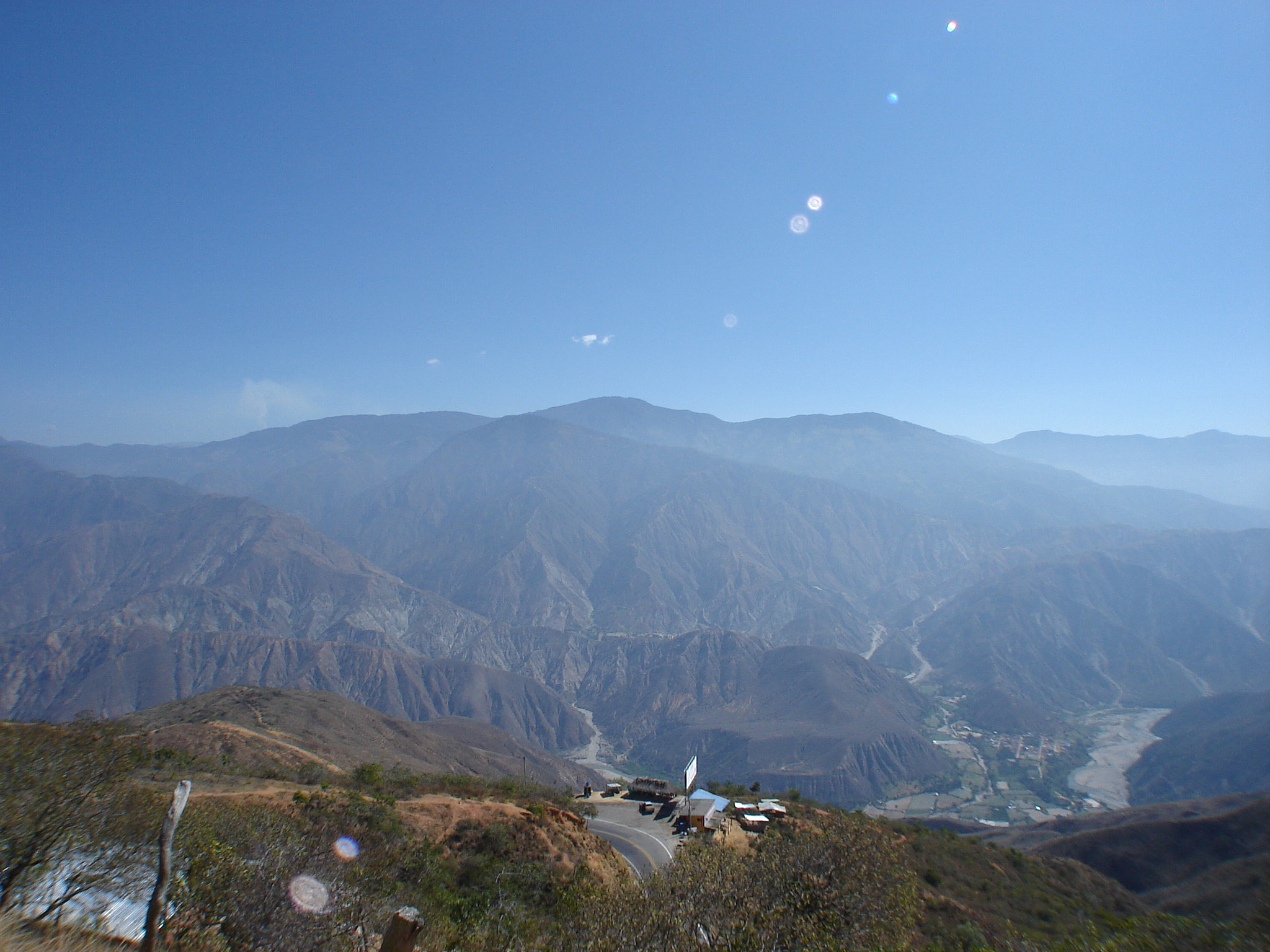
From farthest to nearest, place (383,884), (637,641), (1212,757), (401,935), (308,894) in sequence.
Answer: (637,641) → (1212,757) → (383,884) → (308,894) → (401,935)

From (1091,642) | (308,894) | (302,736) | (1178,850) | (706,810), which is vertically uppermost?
(308,894)

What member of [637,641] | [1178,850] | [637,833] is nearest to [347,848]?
[637,833]

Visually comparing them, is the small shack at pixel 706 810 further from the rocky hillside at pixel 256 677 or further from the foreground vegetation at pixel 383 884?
the rocky hillside at pixel 256 677

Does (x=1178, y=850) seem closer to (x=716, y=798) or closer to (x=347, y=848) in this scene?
(x=716, y=798)

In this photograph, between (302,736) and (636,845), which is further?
(302,736)

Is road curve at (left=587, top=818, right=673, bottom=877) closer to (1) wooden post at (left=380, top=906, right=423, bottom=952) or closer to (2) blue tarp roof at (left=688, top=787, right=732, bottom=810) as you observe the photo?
(2) blue tarp roof at (left=688, top=787, right=732, bottom=810)

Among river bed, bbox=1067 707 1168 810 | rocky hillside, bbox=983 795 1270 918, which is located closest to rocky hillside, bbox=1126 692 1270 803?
river bed, bbox=1067 707 1168 810

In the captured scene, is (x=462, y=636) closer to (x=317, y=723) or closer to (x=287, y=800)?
(x=317, y=723)
